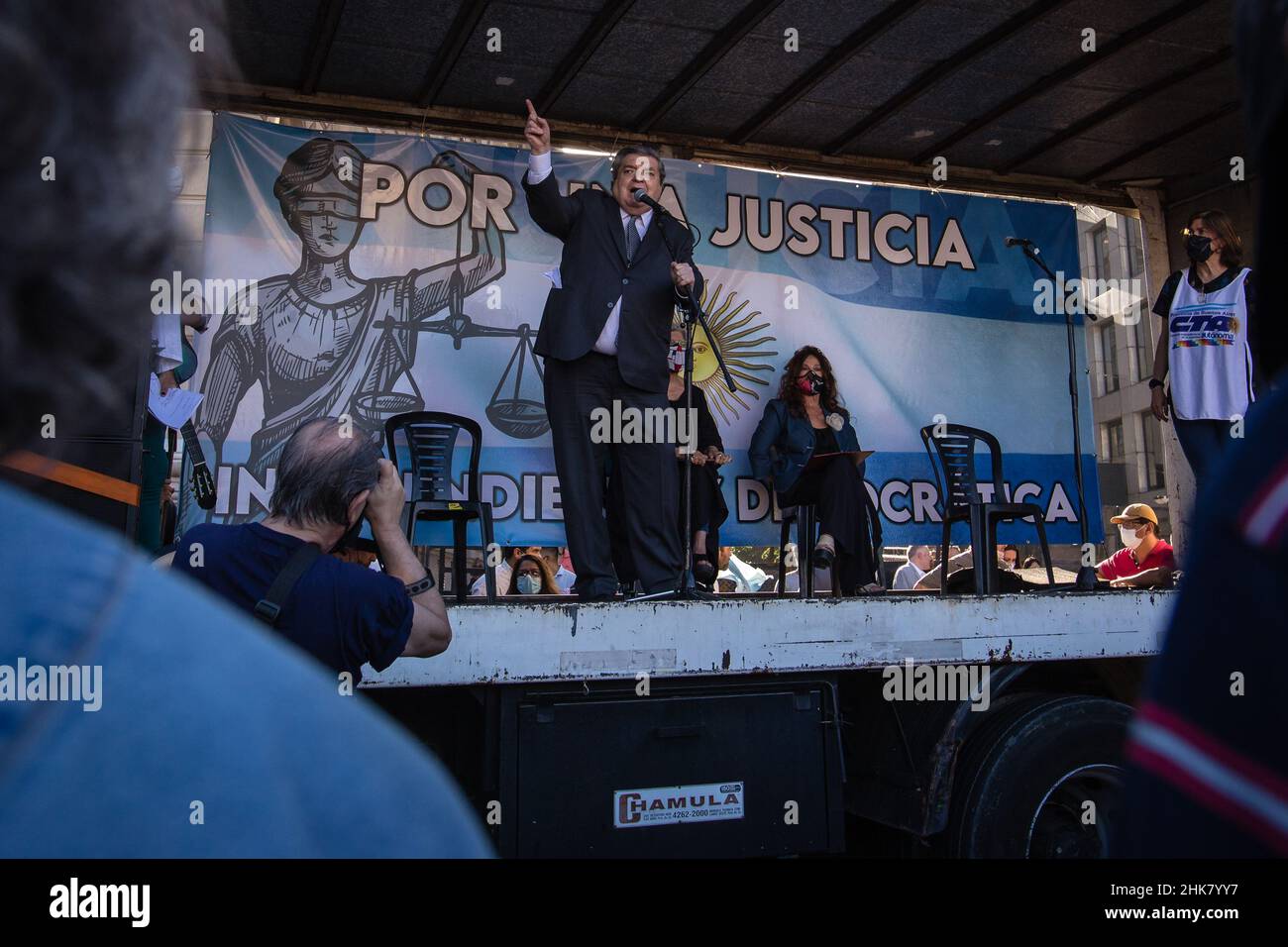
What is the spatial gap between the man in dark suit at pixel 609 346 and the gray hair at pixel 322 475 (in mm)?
1616

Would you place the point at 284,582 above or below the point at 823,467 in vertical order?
below

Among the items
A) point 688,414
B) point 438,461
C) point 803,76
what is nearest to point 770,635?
point 688,414

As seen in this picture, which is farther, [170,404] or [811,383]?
[811,383]

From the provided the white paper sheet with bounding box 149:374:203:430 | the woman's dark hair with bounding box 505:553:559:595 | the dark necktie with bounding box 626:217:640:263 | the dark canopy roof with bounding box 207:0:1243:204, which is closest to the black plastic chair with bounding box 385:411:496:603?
the woman's dark hair with bounding box 505:553:559:595

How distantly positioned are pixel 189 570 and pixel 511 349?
4.57 m

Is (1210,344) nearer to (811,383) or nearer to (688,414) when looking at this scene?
(811,383)

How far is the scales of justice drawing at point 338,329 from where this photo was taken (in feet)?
21.5

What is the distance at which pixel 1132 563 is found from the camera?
755 centimetres

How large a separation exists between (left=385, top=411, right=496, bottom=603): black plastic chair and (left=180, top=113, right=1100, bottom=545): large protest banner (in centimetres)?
34

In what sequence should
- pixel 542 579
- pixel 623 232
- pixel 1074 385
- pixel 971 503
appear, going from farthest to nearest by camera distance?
pixel 542 579 < pixel 1074 385 < pixel 971 503 < pixel 623 232

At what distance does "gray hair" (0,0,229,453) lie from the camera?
53cm

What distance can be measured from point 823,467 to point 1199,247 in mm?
2382

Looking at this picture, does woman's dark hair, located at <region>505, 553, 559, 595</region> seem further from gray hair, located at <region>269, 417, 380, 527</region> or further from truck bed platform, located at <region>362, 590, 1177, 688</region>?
gray hair, located at <region>269, 417, 380, 527</region>
